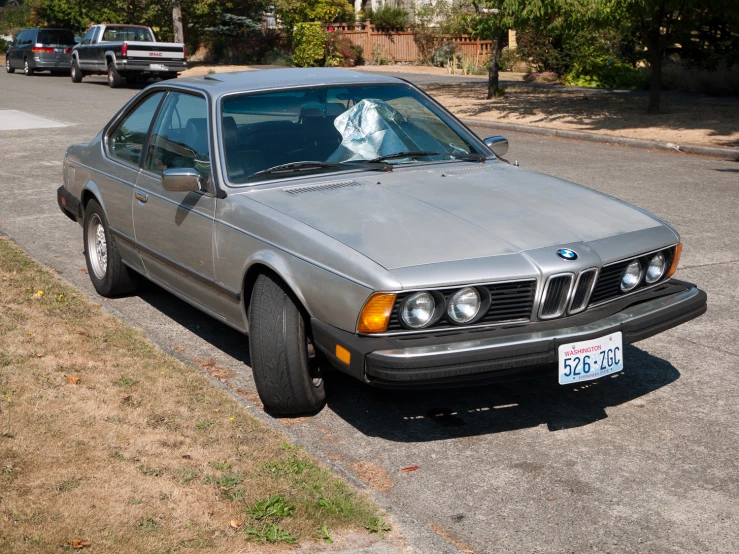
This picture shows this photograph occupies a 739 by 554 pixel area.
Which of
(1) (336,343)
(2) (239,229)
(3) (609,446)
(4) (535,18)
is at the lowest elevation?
(3) (609,446)

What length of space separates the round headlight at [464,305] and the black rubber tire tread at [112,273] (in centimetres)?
319

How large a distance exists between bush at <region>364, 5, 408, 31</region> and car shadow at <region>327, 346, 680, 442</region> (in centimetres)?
3635

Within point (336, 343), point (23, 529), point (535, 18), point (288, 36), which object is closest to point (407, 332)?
point (336, 343)

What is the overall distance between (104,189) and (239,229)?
6.82ft

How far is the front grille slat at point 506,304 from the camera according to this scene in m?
4.12

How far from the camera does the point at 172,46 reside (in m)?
28.9

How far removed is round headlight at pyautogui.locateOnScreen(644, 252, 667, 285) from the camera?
4.68 meters

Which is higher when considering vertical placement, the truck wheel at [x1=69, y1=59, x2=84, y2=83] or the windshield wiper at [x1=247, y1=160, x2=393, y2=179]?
the windshield wiper at [x1=247, y1=160, x2=393, y2=179]

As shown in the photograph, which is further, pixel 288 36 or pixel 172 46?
pixel 288 36

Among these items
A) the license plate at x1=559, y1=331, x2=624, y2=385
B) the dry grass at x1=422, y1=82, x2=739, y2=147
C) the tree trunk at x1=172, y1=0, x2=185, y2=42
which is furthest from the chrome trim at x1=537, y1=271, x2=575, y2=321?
the tree trunk at x1=172, y1=0, x2=185, y2=42

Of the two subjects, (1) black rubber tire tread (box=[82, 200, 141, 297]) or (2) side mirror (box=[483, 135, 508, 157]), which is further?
(1) black rubber tire tread (box=[82, 200, 141, 297])

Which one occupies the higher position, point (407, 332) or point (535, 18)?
point (535, 18)

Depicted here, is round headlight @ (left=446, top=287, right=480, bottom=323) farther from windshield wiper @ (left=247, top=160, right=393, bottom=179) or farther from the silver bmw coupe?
windshield wiper @ (left=247, top=160, right=393, bottom=179)

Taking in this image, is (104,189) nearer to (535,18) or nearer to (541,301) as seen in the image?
(541,301)
